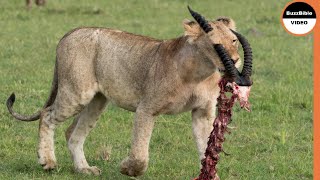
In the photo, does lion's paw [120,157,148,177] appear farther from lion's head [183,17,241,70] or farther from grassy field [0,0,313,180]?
lion's head [183,17,241,70]

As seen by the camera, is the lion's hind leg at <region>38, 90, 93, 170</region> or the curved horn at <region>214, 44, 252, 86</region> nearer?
the curved horn at <region>214, 44, 252, 86</region>

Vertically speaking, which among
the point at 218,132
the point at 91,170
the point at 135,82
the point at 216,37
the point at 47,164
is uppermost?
the point at 216,37

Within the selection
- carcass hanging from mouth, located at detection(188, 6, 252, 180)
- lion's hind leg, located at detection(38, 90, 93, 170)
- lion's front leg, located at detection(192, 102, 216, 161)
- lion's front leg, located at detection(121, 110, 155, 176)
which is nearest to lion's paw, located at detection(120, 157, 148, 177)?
lion's front leg, located at detection(121, 110, 155, 176)

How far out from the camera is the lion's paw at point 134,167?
20.5 ft

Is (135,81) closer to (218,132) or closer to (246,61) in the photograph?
(218,132)

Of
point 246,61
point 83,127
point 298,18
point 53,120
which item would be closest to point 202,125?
point 246,61

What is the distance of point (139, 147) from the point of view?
6258 mm

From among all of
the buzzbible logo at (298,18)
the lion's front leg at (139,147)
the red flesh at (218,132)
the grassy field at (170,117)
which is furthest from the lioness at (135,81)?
the buzzbible logo at (298,18)

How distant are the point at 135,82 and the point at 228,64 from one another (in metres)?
1.18

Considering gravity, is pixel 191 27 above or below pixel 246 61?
above

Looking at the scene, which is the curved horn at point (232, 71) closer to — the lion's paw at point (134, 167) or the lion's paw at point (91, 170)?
the lion's paw at point (134, 167)

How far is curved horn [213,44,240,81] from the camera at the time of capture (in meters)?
5.65

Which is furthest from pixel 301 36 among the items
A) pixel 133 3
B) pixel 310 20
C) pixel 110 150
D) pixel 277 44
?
pixel 110 150

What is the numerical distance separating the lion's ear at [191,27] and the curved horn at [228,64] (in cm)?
40
